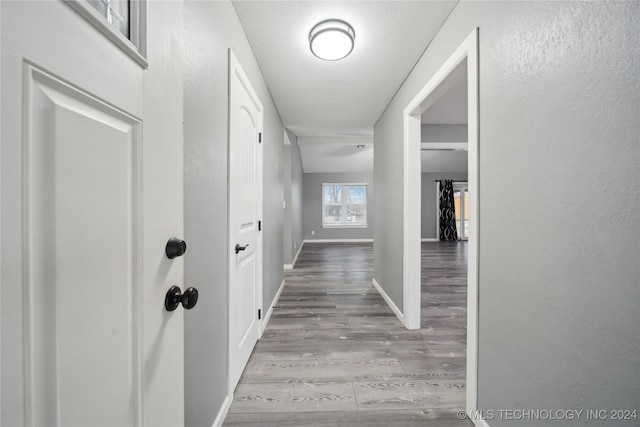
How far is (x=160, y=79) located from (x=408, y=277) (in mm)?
2266

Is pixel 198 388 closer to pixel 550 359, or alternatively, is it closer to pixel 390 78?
pixel 550 359

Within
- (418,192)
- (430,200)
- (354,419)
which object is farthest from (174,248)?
(430,200)

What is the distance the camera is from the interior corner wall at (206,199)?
1.02m

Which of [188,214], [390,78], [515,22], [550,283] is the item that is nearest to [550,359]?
[550,283]

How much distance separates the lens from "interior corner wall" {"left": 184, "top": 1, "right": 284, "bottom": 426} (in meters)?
1.02

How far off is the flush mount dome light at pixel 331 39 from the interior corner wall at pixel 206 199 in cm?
51

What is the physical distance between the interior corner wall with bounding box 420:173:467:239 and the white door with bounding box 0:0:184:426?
28.9ft

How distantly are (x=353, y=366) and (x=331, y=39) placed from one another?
2.19 meters

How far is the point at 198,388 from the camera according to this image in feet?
3.56

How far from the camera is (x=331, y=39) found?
1.74 meters

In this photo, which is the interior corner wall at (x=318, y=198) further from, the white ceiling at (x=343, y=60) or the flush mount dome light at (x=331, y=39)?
the flush mount dome light at (x=331, y=39)

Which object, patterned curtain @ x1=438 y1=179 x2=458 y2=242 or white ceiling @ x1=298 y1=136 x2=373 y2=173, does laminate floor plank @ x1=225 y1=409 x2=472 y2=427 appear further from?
patterned curtain @ x1=438 y1=179 x2=458 y2=242

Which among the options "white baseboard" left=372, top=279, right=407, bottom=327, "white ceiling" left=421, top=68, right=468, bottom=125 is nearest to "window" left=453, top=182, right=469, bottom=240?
"white ceiling" left=421, top=68, right=468, bottom=125

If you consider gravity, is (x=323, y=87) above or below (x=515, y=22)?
above
